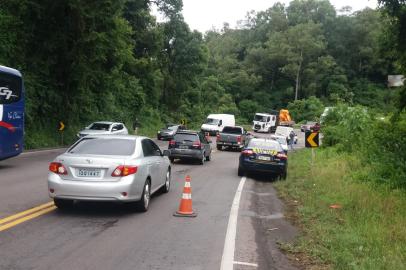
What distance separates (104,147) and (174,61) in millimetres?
54384

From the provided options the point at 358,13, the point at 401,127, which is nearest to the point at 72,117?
the point at 401,127

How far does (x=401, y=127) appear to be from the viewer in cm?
2295

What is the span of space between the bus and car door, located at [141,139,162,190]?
296 inches

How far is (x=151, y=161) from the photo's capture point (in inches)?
440

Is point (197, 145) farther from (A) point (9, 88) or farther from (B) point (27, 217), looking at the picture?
(B) point (27, 217)

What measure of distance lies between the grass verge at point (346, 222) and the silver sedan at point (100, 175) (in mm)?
3306

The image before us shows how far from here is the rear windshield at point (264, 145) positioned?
18969 millimetres

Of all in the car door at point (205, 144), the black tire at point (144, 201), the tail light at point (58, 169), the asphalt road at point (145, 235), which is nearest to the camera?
the asphalt road at point (145, 235)

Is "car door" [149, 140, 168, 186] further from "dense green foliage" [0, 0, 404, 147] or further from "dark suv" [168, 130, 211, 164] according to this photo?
"dark suv" [168, 130, 211, 164]

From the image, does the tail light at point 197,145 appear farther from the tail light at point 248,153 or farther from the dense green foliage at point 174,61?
the dense green foliage at point 174,61

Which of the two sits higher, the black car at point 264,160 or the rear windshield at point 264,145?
the rear windshield at point 264,145

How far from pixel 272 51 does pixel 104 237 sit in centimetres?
10342

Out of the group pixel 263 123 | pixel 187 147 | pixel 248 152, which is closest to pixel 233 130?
pixel 187 147

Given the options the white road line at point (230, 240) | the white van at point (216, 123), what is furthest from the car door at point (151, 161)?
the white van at point (216, 123)
